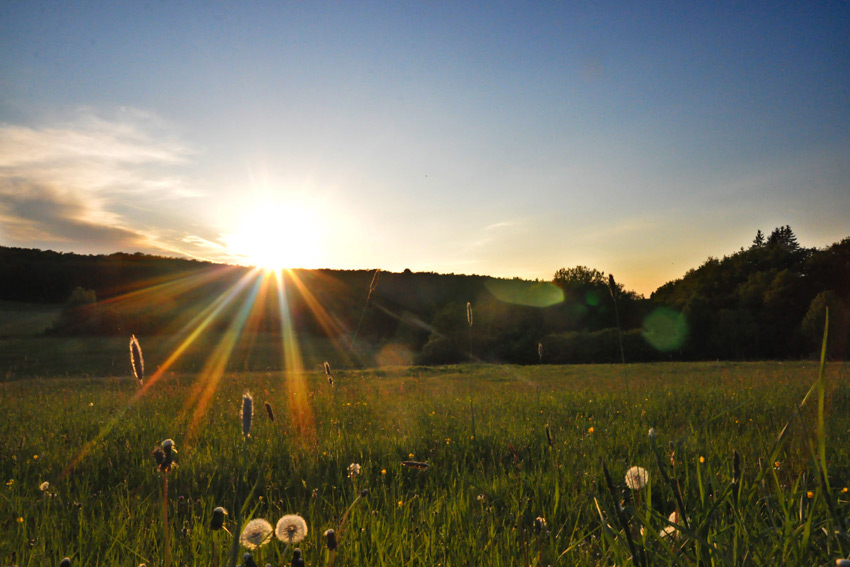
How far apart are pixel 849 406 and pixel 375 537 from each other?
8730 millimetres

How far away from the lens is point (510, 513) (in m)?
2.83

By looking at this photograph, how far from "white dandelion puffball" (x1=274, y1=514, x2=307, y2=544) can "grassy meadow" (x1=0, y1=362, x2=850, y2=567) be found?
70 mm

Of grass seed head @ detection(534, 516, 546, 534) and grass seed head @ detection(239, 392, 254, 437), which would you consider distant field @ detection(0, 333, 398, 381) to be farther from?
grass seed head @ detection(239, 392, 254, 437)

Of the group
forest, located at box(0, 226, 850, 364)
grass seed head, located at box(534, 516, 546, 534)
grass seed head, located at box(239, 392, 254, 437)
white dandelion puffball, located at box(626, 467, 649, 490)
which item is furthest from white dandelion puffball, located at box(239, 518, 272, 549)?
forest, located at box(0, 226, 850, 364)

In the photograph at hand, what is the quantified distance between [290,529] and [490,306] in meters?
53.3

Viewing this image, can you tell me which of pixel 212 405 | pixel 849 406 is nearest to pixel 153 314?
pixel 212 405

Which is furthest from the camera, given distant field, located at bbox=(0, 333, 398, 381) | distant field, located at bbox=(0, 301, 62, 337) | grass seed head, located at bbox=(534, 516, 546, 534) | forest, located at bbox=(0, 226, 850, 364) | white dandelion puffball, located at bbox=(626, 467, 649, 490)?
forest, located at bbox=(0, 226, 850, 364)

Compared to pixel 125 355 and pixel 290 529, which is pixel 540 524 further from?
pixel 125 355

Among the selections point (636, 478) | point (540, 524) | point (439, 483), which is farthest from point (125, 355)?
point (636, 478)

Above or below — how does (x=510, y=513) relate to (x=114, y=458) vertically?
above

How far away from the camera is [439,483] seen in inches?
144

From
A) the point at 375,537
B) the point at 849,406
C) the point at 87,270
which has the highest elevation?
the point at 87,270

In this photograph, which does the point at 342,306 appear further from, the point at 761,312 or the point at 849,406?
the point at 849,406

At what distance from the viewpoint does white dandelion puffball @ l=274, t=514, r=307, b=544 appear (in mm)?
1550
